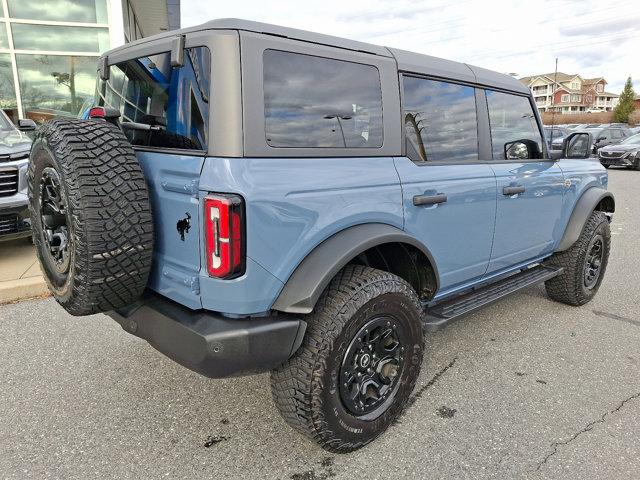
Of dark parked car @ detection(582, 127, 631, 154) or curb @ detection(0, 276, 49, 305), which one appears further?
dark parked car @ detection(582, 127, 631, 154)

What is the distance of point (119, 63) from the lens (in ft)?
8.70

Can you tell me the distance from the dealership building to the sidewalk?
5096mm

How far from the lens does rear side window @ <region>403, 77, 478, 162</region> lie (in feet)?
8.71

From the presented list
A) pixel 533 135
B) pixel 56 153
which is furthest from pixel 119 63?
pixel 533 135

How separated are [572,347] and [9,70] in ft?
34.5

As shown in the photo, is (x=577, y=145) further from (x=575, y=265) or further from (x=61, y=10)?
(x=61, y=10)

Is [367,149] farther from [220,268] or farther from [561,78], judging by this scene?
[561,78]

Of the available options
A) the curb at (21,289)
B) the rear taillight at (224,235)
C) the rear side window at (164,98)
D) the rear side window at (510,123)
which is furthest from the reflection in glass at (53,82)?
the rear taillight at (224,235)

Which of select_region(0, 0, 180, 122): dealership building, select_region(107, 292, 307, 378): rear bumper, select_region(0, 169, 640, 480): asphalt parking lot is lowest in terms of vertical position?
select_region(0, 169, 640, 480): asphalt parking lot

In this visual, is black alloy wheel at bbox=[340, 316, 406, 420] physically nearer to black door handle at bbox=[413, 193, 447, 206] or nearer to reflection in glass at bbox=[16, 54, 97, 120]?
black door handle at bbox=[413, 193, 447, 206]

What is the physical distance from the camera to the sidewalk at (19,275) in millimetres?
4133

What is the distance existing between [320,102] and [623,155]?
18.9 meters

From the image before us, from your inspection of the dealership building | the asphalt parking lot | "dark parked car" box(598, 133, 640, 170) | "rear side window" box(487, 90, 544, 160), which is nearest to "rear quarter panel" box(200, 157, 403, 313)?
the asphalt parking lot

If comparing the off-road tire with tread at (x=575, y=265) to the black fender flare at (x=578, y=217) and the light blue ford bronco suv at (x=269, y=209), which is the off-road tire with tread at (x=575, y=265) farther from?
the light blue ford bronco suv at (x=269, y=209)
